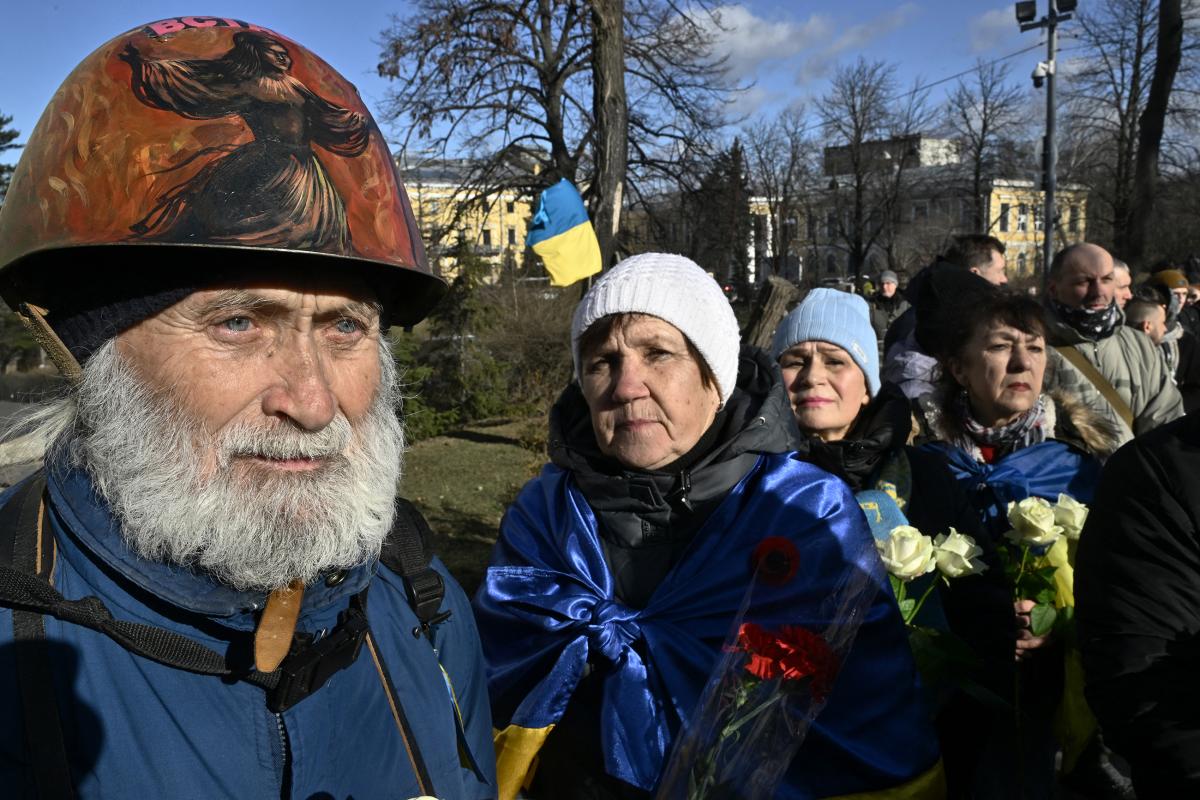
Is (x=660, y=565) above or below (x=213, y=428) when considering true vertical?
below

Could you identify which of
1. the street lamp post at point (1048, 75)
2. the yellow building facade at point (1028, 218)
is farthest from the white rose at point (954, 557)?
the yellow building facade at point (1028, 218)

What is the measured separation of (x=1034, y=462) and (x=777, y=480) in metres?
1.38

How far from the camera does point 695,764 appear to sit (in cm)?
167

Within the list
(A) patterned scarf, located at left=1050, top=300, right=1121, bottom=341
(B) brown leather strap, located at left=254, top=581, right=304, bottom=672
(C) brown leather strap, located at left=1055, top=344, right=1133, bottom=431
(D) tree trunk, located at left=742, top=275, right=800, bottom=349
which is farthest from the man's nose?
(D) tree trunk, located at left=742, top=275, right=800, bottom=349

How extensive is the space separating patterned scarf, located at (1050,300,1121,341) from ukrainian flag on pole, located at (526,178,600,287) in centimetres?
408

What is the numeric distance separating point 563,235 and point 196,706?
261 inches

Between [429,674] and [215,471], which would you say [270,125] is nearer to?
[215,471]

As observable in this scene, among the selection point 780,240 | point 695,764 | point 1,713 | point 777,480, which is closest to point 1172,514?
point 777,480

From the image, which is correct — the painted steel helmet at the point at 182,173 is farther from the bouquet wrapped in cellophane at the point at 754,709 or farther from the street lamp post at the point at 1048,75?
the street lamp post at the point at 1048,75

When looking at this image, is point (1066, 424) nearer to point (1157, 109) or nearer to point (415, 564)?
point (415, 564)

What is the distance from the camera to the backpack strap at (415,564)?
1683mm

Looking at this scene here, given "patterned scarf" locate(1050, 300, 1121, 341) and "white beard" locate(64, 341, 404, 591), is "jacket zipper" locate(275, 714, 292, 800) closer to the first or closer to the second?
"white beard" locate(64, 341, 404, 591)

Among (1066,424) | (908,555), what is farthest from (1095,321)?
(908,555)

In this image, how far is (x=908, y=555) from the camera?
7.30 ft
